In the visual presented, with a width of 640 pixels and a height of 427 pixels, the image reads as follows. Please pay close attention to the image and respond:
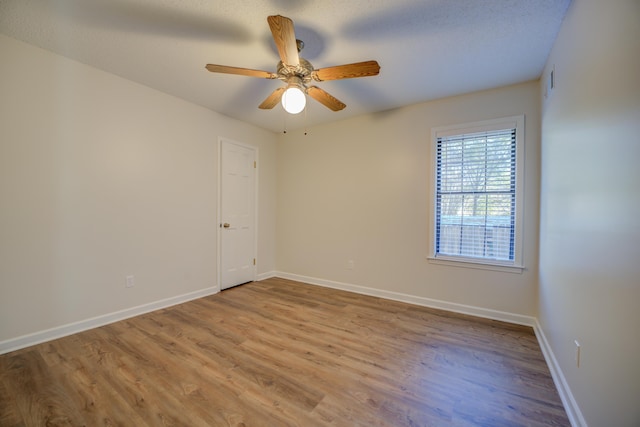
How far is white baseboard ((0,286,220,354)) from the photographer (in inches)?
83.5

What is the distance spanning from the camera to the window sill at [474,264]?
2.74m

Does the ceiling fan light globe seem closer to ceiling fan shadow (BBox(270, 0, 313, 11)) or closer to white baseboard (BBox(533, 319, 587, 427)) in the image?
ceiling fan shadow (BBox(270, 0, 313, 11))

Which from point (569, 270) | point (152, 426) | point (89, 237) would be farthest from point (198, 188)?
point (569, 270)

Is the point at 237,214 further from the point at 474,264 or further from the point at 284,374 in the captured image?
the point at 474,264

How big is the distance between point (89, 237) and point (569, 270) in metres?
4.13

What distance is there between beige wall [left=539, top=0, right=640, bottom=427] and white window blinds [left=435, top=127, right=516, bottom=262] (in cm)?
85

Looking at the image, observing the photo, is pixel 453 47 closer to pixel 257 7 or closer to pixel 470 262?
pixel 257 7

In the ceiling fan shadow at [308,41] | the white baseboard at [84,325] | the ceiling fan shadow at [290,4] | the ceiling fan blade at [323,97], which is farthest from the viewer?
the ceiling fan blade at [323,97]

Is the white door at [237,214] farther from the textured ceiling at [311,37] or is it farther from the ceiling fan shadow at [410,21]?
the ceiling fan shadow at [410,21]

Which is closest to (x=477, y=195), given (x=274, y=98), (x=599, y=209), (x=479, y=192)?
(x=479, y=192)

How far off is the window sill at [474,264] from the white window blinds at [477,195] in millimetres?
68

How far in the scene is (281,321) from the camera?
9.07ft

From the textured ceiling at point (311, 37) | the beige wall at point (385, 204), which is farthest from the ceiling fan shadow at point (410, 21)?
the beige wall at point (385, 204)

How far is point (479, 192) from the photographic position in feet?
9.62
